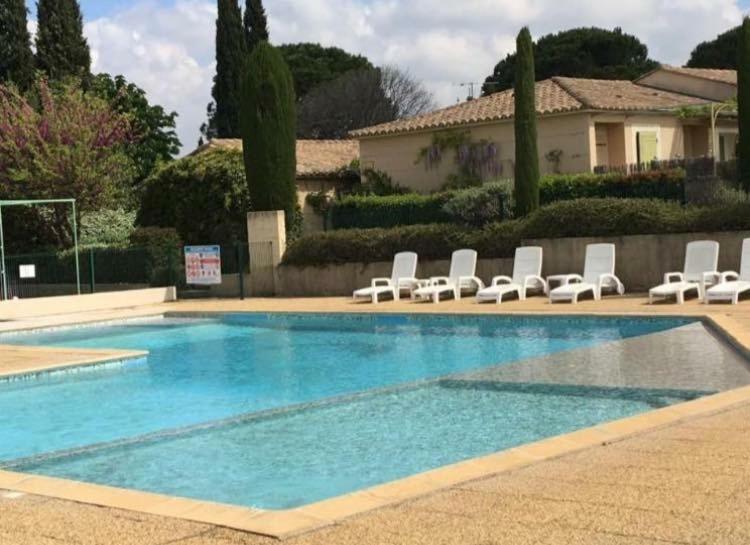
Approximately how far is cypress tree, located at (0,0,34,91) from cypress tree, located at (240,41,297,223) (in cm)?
1618

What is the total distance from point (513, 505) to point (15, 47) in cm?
3900

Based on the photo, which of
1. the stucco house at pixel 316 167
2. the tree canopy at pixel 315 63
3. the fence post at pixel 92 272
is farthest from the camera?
the tree canopy at pixel 315 63

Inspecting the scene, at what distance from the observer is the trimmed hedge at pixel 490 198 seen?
78.0 feet

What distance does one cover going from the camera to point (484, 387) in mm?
11234

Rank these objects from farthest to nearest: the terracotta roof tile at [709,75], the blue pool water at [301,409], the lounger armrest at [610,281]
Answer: the terracotta roof tile at [709,75] < the lounger armrest at [610,281] < the blue pool water at [301,409]

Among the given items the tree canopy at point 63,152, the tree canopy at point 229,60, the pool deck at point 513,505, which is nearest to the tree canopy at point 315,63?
the tree canopy at point 229,60

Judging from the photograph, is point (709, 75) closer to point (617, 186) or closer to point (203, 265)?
point (617, 186)

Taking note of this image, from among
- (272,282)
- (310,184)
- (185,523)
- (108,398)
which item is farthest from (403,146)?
(185,523)

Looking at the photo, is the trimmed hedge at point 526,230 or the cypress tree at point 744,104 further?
the cypress tree at point 744,104

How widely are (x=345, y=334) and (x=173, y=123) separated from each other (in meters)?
32.4

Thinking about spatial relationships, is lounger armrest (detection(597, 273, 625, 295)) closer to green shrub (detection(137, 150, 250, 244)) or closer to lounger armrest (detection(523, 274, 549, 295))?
lounger armrest (detection(523, 274, 549, 295))

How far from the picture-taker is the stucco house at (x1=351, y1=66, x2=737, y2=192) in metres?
29.5

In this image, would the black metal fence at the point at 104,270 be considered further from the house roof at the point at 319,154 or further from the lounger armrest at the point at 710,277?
the lounger armrest at the point at 710,277

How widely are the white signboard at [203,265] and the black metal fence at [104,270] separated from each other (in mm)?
624
